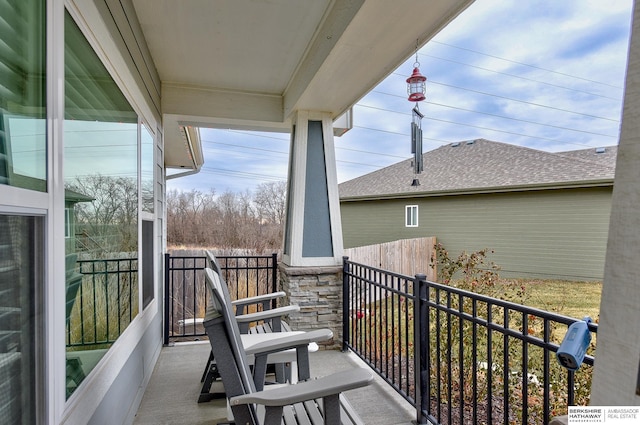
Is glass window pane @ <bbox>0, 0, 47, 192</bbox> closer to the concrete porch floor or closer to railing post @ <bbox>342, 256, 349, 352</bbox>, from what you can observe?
the concrete porch floor

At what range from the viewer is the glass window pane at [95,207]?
136 cm

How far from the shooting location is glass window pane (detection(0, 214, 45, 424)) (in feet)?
2.86

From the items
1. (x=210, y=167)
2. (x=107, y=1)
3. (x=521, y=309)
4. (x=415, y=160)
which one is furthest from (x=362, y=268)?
(x=210, y=167)

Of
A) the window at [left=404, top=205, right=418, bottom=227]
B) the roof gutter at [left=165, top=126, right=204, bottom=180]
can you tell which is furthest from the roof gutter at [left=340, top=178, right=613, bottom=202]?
the roof gutter at [left=165, top=126, right=204, bottom=180]

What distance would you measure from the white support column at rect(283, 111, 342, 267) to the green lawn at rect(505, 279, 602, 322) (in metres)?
2.52

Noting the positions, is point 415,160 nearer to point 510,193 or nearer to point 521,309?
point 521,309

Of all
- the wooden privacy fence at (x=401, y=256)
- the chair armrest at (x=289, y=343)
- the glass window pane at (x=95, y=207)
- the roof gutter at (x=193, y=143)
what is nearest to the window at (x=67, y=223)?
the glass window pane at (x=95, y=207)

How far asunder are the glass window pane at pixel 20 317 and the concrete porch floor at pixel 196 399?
159cm

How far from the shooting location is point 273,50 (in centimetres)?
298

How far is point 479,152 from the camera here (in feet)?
35.6

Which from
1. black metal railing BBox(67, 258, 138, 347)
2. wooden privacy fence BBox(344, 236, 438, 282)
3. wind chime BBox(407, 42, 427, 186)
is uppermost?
wind chime BBox(407, 42, 427, 186)

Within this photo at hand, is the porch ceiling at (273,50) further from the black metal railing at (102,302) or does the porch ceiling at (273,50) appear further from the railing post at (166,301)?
the black metal railing at (102,302)

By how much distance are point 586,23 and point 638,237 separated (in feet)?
26.6

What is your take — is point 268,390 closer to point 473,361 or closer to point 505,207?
point 473,361
